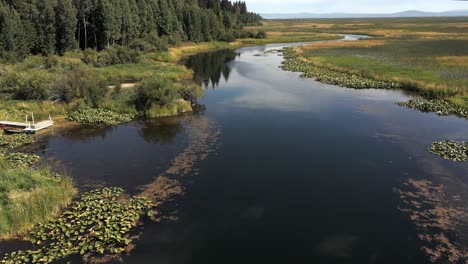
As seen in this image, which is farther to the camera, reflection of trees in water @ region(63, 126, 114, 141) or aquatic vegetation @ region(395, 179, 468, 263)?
reflection of trees in water @ region(63, 126, 114, 141)

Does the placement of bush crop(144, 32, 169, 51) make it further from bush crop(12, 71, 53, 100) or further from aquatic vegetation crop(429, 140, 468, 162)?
aquatic vegetation crop(429, 140, 468, 162)

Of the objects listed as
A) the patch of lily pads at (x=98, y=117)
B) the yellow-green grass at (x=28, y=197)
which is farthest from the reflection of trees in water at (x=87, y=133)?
the yellow-green grass at (x=28, y=197)

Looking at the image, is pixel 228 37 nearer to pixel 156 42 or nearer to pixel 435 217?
pixel 156 42

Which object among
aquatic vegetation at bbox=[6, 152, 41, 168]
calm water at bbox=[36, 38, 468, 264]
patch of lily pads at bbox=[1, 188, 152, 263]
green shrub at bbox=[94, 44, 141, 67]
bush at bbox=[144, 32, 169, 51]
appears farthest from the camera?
bush at bbox=[144, 32, 169, 51]

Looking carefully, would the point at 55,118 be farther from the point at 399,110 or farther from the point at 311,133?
the point at 399,110

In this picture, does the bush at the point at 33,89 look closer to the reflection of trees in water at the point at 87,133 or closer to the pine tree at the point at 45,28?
the reflection of trees in water at the point at 87,133

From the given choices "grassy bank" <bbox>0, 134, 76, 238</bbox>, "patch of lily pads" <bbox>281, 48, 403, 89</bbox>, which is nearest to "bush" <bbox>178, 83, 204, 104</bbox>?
"grassy bank" <bbox>0, 134, 76, 238</bbox>
